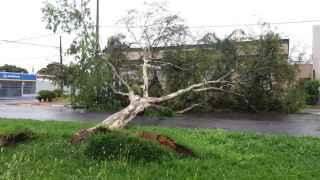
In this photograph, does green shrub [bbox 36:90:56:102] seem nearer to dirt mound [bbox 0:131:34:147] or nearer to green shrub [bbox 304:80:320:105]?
green shrub [bbox 304:80:320:105]

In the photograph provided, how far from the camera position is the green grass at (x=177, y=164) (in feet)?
20.7

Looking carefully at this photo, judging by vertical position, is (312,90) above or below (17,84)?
above

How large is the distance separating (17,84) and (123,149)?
183 feet

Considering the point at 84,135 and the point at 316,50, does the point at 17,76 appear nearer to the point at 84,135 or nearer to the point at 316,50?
the point at 316,50

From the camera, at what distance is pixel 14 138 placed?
31.5ft

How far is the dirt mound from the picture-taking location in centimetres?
923

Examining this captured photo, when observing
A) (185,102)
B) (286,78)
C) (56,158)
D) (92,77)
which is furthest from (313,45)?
(56,158)

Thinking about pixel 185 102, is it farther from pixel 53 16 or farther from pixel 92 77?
pixel 53 16

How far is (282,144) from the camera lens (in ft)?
34.2

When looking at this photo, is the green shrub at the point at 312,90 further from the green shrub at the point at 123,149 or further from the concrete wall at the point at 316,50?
the green shrub at the point at 123,149

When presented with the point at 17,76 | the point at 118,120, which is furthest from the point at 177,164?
the point at 17,76

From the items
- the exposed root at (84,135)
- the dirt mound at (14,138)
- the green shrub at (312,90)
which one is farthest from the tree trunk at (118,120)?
the green shrub at (312,90)

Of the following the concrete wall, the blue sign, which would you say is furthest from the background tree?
the concrete wall

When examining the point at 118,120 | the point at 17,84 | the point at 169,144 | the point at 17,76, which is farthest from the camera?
the point at 17,84
